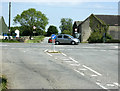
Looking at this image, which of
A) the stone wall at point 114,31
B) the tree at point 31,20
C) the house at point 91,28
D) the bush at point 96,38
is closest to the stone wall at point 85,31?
the house at point 91,28

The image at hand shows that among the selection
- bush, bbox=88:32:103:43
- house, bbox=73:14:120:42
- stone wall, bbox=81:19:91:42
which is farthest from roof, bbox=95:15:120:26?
bush, bbox=88:32:103:43

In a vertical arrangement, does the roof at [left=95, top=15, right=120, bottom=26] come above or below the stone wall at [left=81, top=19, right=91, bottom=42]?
above

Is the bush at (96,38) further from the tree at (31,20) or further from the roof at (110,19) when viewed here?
the tree at (31,20)

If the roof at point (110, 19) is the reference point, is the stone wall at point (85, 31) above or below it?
below

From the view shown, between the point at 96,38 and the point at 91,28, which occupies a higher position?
the point at 91,28

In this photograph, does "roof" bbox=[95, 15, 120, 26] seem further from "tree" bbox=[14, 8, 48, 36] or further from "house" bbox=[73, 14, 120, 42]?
"tree" bbox=[14, 8, 48, 36]

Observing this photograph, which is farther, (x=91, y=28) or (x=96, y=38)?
(x=91, y=28)

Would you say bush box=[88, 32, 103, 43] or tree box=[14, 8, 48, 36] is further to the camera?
tree box=[14, 8, 48, 36]

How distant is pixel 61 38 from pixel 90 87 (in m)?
27.1

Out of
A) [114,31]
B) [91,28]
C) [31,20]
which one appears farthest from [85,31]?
[31,20]

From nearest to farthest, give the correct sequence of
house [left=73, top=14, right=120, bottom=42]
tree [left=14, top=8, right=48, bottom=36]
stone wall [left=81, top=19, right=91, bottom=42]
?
house [left=73, top=14, right=120, bottom=42] → stone wall [left=81, top=19, right=91, bottom=42] → tree [left=14, top=8, right=48, bottom=36]

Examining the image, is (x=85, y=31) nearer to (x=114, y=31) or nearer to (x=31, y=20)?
(x=114, y=31)

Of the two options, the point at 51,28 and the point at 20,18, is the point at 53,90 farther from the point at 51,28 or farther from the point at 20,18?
the point at 51,28

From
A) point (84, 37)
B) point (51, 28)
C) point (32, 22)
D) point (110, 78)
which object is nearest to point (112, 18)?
point (84, 37)
